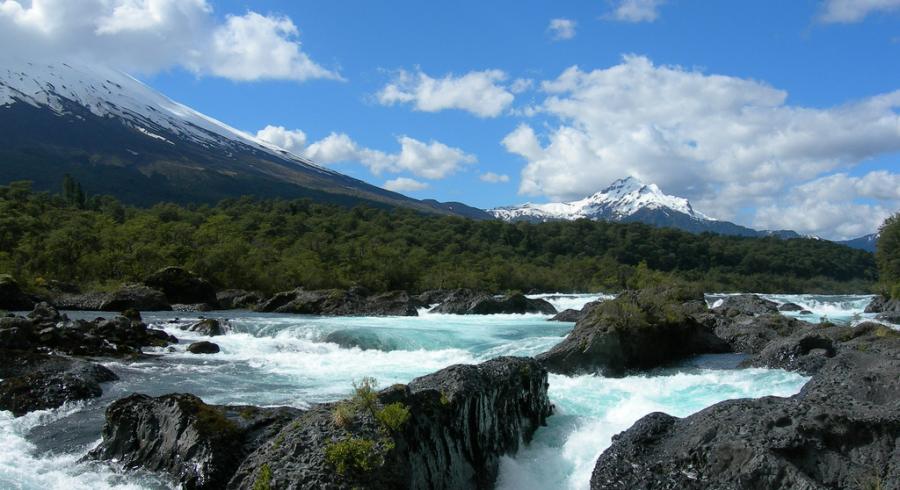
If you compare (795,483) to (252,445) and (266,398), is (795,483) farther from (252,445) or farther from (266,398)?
(266,398)

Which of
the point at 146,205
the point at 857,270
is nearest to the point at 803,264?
the point at 857,270

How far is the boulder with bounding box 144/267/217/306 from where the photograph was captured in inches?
1661

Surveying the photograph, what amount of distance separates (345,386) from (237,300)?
31.8 meters

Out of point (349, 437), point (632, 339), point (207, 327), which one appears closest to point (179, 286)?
point (207, 327)

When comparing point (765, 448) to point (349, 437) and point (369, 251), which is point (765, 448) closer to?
point (349, 437)

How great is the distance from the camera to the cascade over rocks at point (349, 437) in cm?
724

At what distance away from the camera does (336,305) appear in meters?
41.8

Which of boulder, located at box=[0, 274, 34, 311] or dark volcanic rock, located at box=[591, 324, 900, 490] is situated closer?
dark volcanic rock, located at box=[591, 324, 900, 490]

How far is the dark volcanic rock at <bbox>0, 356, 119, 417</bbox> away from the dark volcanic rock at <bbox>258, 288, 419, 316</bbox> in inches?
979

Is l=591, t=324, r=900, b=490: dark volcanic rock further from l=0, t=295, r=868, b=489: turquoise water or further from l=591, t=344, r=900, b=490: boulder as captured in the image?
l=0, t=295, r=868, b=489: turquoise water

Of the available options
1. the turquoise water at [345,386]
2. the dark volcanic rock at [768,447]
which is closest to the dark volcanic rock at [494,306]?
the turquoise water at [345,386]

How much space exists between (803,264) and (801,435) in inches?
4508

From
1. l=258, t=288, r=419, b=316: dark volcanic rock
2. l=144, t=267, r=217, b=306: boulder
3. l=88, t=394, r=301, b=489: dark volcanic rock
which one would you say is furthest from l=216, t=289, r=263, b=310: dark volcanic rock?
l=88, t=394, r=301, b=489: dark volcanic rock

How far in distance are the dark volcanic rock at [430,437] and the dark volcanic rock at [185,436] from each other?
3.63ft
